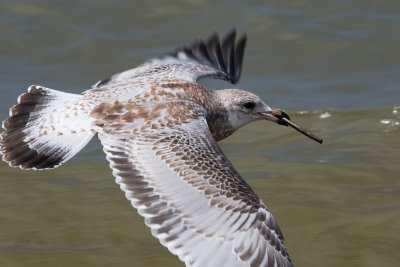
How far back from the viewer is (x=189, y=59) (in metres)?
7.04

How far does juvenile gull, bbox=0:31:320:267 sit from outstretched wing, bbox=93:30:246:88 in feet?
0.29

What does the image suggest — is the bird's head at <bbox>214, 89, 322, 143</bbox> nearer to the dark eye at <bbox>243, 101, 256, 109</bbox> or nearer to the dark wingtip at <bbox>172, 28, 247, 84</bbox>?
the dark eye at <bbox>243, 101, 256, 109</bbox>

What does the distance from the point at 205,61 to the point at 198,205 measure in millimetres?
2783

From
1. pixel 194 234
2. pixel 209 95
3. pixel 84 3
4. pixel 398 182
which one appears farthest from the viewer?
pixel 84 3

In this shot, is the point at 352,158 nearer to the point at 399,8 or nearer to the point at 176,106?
the point at 176,106

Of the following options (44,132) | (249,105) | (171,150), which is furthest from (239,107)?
(44,132)

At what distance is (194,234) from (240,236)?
0.25m

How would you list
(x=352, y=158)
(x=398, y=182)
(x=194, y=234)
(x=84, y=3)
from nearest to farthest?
(x=194, y=234) < (x=398, y=182) < (x=352, y=158) < (x=84, y=3)

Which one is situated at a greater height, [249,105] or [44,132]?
[44,132]

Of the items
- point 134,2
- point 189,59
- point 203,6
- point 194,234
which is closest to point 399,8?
point 203,6

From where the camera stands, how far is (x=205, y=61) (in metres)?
7.02

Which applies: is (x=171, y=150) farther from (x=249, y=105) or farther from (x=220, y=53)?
(x=220, y=53)

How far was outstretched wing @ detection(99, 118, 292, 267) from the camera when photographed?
4.27m

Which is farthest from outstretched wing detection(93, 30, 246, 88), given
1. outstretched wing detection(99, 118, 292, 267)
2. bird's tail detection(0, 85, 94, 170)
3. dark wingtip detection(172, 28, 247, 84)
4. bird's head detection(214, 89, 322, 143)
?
outstretched wing detection(99, 118, 292, 267)
